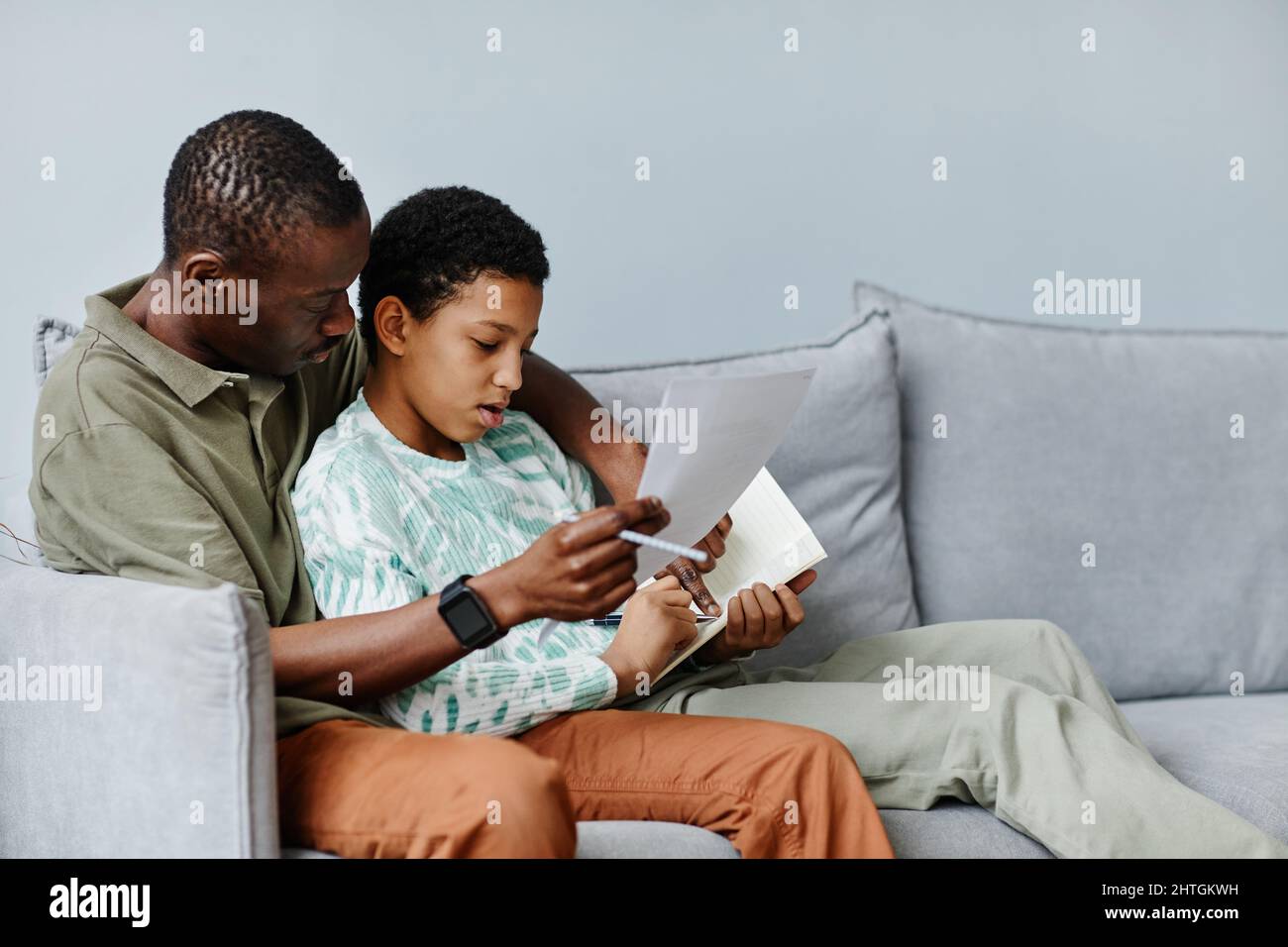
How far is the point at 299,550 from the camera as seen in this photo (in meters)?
1.21

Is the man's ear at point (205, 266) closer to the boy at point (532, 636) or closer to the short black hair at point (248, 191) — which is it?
the short black hair at point (248, 191)

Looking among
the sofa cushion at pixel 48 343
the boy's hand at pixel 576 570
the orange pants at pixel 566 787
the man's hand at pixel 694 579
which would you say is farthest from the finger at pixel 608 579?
the sofa cushion at pixel 48 343

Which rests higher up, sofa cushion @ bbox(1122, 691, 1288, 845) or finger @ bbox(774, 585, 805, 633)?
finger @ bbox(774, 585, 805, 633)

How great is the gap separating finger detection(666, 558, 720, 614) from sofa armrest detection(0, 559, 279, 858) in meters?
0.50

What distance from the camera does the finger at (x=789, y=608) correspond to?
1.33 metres

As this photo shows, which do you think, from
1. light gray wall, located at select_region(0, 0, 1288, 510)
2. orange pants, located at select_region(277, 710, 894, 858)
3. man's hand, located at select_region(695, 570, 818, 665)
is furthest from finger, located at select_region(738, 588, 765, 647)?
light gray wall, located at select_region(0, 0, 1288, 510)

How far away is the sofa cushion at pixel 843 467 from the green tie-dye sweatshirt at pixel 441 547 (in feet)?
1.10

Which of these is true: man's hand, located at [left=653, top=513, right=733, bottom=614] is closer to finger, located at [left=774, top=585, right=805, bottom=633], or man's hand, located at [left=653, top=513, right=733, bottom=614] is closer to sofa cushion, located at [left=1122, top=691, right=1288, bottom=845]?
finger, located at [left=774, top=585, right=805, bottom=633]

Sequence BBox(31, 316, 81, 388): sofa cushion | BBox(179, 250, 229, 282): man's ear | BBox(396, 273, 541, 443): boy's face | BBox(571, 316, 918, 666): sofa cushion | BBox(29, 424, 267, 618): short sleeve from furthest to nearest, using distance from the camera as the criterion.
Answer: BBox(571, 316, 918, 666): sofa cushion < BBox(31, 316, 81, 388): sofa cushion < BBox(396, 273, 541, 443): boy's face < BBox(179, 250, 229, 282): man's ear < BBox(29, 424, 267, 618): short sleeve

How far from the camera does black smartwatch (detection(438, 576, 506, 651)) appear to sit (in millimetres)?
1039

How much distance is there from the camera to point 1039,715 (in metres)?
1.22

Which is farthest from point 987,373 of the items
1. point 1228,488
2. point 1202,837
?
point 1202,837

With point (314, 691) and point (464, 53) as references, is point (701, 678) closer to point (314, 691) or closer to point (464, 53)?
point (314, 691)
